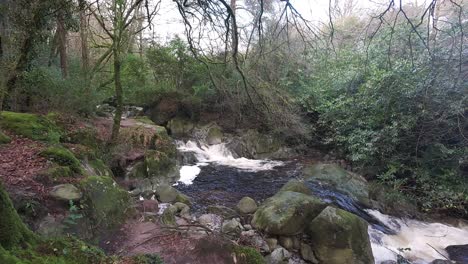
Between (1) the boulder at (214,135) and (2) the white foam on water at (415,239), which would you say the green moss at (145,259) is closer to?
(2) the white foam on water at (415,239)

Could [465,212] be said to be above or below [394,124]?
below

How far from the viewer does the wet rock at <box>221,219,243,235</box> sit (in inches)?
180

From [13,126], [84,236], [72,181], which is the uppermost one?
[13,126]

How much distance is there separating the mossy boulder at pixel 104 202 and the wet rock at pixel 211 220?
1.15 metres

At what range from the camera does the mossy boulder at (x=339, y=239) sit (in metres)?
4.43

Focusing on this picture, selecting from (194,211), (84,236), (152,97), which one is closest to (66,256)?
(84,236)

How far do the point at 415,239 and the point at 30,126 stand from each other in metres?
7.06

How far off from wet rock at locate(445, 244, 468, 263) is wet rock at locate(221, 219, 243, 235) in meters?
3.53

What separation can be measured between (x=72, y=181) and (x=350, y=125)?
751 centimetres

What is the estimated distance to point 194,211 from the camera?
568 centimetres

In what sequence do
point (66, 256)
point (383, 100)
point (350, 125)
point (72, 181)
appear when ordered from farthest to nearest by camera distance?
point (350, 125)
point (383, 100)
point (72, 181)
point (66, 256)

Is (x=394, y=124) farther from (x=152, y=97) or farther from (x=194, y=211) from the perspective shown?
(x=152, y=97)

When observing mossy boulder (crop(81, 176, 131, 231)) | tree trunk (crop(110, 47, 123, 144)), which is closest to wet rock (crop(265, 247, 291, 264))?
mossy boulder (crop(81, 176, 131, 231))

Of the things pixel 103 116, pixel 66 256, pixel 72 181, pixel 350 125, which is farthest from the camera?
pixel 103 116
